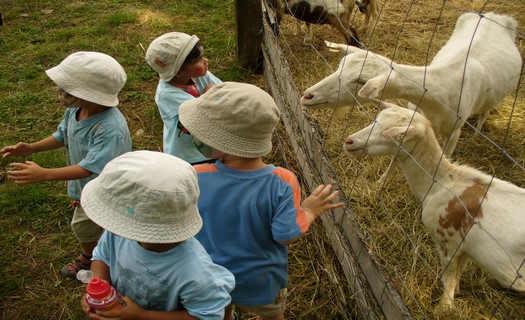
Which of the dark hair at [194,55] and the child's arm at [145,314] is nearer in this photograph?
the child's arm at [145,314]

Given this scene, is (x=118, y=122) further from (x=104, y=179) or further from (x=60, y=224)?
(x=60, y=224)

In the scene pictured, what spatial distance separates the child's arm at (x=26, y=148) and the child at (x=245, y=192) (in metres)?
1.24

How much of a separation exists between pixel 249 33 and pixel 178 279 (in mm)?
4110

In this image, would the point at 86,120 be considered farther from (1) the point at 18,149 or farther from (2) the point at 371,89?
(2) the point at 371,89

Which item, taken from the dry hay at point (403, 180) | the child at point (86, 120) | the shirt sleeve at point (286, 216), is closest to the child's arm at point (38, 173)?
the child at point (86, 120)

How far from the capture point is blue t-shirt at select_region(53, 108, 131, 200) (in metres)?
2.32

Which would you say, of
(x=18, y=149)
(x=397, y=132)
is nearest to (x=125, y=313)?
(x=18, y=149)

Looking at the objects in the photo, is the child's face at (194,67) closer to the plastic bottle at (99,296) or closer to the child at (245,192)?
the child at (245,192)

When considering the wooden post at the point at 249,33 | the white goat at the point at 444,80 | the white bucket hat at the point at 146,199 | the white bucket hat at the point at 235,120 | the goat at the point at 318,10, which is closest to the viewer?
the white bucket hat at the point at 146,199

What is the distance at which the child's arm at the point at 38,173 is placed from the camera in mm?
2115

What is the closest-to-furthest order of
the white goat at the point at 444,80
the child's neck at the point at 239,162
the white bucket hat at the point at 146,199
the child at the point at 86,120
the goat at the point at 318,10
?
the white bucket hat at the point at 146,199 < the child's neck at the point at 239,162 < the child at the point at 86,120 < the white goat at the point at 444,80 < the goat at the point at 318,10

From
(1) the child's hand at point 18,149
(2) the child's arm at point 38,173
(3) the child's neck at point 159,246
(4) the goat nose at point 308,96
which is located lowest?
(4) the goat nose at point 308,96

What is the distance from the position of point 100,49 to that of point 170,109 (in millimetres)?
3922

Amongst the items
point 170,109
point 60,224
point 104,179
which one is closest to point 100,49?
point 60,224
